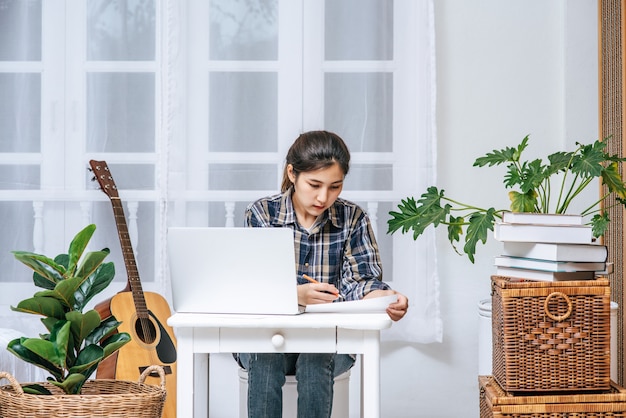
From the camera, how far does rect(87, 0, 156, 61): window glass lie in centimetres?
300

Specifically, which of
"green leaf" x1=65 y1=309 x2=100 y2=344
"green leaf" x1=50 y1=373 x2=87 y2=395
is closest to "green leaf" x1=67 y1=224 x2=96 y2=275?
"green leaf" x1=65 y1=309 x2=100 y2=344

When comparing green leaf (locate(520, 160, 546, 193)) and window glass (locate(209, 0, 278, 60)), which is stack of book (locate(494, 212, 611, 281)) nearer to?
green leaf (locate(520, 160, 546, 193))

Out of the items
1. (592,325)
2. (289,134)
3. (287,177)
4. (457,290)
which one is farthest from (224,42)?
(592,325)

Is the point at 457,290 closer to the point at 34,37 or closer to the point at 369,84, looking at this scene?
the point at 369,84

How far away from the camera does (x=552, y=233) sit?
2.01m

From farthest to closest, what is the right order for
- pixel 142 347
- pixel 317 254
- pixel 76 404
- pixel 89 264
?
pixel 142 347 < pixel 317 254 < pixel 89 264 < pixel 76 404

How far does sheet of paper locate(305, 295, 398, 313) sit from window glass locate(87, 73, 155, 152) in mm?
1393

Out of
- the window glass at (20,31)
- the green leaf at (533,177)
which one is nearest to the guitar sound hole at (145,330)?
the window glass at (20,31)

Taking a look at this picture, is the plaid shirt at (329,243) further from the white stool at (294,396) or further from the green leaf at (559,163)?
the green leaf at (559,163)

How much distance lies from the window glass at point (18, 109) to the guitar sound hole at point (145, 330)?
0.88 metres

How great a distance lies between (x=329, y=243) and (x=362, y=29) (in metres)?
1.02

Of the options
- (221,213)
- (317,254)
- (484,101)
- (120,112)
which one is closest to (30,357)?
(317,254)

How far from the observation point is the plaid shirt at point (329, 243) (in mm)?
2322

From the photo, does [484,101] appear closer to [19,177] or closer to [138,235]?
[138,235]
